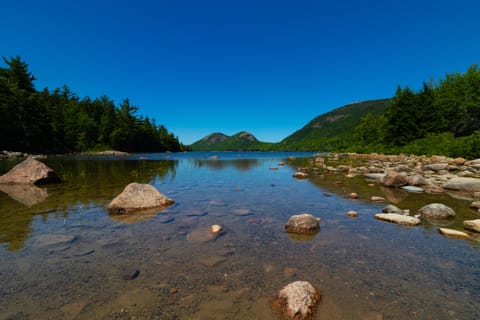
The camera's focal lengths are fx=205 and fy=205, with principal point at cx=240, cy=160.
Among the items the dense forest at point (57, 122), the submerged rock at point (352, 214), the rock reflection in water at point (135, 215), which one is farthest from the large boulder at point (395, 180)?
the dense forest at point (57, 122)

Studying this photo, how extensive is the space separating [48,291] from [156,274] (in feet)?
4.55

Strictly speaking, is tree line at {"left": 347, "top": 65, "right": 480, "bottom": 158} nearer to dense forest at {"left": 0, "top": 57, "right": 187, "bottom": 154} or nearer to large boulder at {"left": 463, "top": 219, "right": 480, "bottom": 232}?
large boulder at {"left": 463, "top": 219, "right": 480, "bottom": 232}

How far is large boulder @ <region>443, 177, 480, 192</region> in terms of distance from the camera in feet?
31.2

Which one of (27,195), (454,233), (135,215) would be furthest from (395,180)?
(27,195)

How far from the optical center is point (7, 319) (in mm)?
2324

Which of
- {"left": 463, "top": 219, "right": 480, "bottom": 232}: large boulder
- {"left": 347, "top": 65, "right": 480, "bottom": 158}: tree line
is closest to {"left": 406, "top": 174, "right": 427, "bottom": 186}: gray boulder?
{"left": 463, "top": 219, "right": 480, "bottom": 232}: large boulder

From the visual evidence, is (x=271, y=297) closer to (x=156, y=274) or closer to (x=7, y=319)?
(x=156, y=274)

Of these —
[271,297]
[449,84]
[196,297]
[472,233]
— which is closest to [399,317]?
[271,297]

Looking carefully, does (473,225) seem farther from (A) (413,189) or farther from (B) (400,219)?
(A) (413,189)

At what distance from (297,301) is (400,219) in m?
4.90

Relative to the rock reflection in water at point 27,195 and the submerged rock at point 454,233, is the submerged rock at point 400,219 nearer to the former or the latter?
the submerged rock at point 454,233

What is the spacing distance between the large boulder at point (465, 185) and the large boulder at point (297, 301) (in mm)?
11711

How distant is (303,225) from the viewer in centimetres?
525

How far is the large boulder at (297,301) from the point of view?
2.43 m
